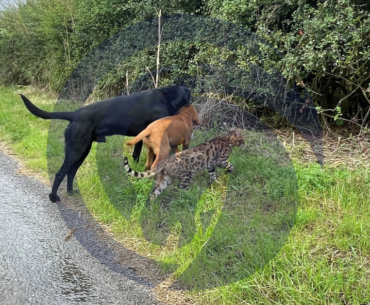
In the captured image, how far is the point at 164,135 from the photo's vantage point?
15.4 feet

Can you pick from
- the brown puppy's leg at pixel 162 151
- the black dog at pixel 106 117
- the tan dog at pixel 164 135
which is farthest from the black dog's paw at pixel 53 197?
the brown puppy's leg at pixel 162 151

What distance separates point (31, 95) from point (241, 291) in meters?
12.2

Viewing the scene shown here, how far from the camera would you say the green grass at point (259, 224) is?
286cm

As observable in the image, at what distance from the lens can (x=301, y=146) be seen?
555 cm

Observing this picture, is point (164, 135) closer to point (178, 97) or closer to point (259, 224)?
point (178, 97)

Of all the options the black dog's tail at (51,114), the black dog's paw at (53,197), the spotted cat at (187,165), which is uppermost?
the black dog's tail at (51,114)

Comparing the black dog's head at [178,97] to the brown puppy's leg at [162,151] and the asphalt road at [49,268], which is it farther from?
the asphalt road at [49,268]

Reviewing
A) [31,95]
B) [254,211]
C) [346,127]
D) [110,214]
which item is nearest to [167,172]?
[110,214]

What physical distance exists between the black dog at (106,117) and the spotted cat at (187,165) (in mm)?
757

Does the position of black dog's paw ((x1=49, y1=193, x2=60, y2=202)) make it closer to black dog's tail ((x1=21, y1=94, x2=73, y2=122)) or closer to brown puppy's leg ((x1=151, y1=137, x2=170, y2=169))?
black dog's tail ((x1=21, y1=94, x2=73, y2=122))

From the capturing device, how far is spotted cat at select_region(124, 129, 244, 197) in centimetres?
444

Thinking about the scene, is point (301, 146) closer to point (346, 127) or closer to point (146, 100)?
point (346, 127)

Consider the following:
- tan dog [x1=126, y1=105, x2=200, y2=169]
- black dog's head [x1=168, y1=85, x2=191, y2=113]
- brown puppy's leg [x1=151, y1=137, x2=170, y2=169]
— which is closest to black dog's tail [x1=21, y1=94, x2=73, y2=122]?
tan dog [x1=126, y1=105, x2=200, y2=169]

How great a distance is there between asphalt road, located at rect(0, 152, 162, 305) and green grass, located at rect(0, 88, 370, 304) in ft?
1.57
